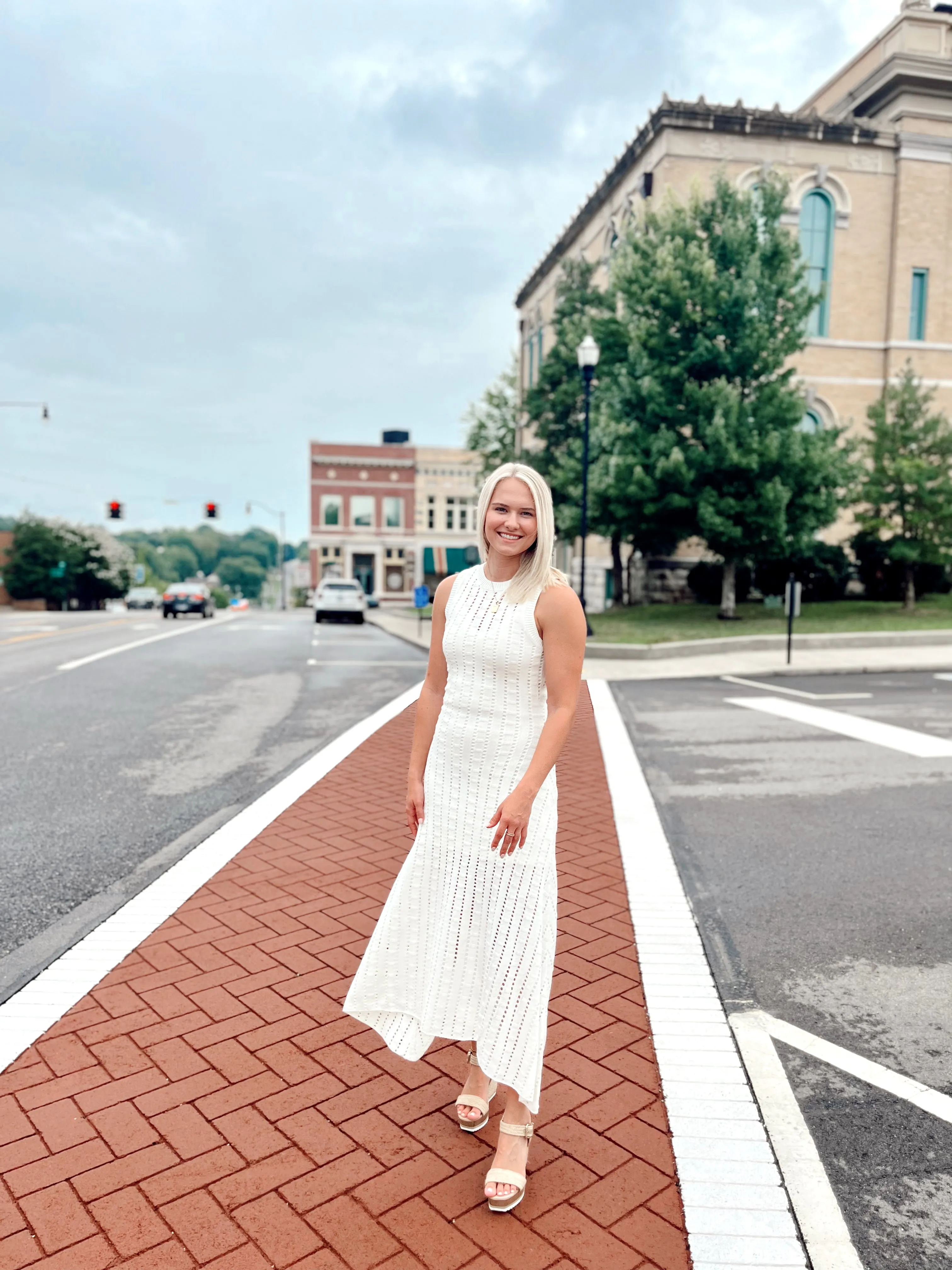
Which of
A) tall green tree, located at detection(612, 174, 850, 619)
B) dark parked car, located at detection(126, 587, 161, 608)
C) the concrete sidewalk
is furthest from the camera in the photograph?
dark parked car, located at detection(126, 587, 161, 608)

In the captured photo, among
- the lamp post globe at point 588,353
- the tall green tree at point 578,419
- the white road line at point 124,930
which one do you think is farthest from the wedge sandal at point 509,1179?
the tall green tree at point 578,419

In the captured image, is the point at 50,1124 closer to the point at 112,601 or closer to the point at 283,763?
the point at 283,763

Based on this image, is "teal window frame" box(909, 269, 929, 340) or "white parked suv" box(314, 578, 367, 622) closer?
"teal window frame" box(909, 269, 929, 340)

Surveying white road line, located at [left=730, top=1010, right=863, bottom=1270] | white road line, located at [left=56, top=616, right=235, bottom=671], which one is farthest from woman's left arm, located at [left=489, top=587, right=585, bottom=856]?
white road line, located at [left=56, top=616, right=235, bottom=671]

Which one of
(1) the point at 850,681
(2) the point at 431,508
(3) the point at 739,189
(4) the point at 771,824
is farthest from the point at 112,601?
(4) the point at 771,824

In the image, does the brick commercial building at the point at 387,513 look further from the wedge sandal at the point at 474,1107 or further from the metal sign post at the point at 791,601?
the wedge sandal at the point at 474,1107

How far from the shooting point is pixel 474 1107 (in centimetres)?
296

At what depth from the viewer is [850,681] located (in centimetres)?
1444

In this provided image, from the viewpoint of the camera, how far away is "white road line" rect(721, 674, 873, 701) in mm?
12469

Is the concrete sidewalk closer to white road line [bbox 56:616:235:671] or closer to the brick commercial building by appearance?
white road line [bbox 56:616:235:671]

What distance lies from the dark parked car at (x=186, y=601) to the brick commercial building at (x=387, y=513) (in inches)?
1175

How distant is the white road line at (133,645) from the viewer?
16438 mm

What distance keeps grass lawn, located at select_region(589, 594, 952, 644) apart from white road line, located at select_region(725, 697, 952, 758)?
218 inches

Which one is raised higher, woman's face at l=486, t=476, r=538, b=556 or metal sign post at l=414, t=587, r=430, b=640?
woman's face at l=486, t=476, r=538, b=556
